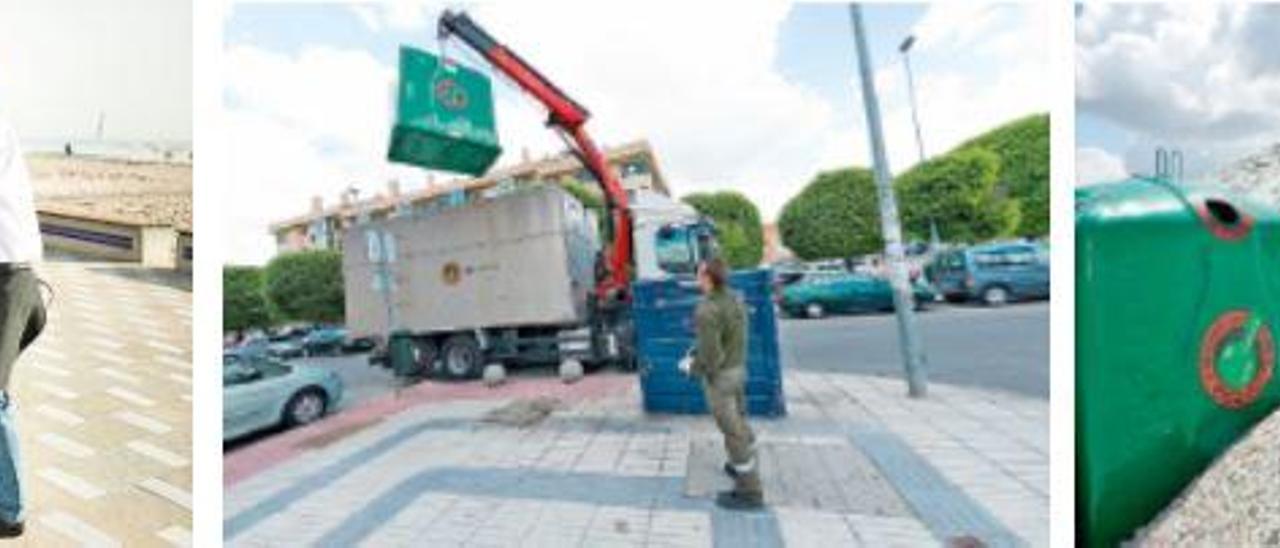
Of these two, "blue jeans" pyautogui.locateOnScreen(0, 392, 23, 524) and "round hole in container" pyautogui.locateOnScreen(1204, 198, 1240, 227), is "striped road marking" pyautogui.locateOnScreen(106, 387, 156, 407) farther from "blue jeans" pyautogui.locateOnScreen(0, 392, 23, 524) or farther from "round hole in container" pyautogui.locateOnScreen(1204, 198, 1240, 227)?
"round hole in container" pyautogui.locateOnScreen(1204, 198, 1240, 227)

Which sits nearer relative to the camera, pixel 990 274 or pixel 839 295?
pixel 990 274

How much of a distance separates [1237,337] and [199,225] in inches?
164

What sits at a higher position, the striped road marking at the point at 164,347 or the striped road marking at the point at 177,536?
the striped road marking at the point at 164,347

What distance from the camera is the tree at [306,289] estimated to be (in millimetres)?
22875

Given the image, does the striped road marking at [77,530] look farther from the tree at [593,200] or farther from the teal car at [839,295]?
the teal car at [839,295]

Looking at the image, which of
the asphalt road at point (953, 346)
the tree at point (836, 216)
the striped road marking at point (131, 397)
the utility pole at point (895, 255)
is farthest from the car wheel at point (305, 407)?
the tree at point (836, 216)

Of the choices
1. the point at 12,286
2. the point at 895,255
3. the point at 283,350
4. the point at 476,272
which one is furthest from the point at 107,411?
the point at 283,350

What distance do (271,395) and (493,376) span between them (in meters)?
2.58

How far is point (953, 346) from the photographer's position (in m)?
9.36

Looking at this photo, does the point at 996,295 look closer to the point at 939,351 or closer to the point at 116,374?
the point at 939,351

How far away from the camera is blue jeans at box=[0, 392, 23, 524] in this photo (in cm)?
299

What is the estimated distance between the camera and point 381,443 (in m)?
5.45

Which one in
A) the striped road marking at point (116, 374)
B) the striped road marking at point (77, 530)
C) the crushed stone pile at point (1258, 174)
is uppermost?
the crushed stone pile at point (1258, 174)

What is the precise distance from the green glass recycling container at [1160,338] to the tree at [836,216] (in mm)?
22290
